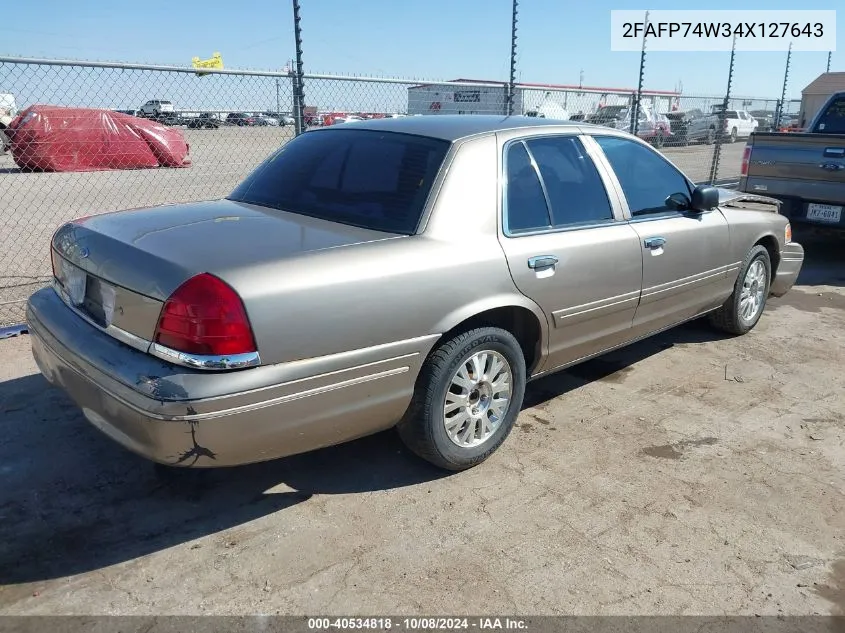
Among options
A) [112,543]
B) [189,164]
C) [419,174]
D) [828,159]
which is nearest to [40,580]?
[112,543]

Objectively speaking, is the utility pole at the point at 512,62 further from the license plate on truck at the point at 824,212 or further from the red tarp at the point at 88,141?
the red tarp at the point at 88,141

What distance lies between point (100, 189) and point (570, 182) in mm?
12708

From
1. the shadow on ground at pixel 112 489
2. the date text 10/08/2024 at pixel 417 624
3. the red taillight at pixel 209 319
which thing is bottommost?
the date text 10/08/2024 at pixel 417 624

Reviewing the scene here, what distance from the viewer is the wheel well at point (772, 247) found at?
17.9ft

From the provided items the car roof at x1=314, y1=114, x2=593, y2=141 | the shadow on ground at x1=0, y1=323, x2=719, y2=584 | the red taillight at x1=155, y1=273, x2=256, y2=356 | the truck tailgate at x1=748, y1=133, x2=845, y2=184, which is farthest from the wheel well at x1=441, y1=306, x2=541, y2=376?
the truck tailgate at x1=748, y1=133, x2=845, y2=184

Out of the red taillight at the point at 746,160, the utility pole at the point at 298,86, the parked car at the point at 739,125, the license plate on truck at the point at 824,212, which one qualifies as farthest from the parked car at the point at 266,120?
the parked car at the point at 739,125

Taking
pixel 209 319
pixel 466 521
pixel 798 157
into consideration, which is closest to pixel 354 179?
pixel 209 319

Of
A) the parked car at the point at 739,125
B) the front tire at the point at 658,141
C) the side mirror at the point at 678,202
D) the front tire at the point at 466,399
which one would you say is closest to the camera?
the front tire at the point at 466,399

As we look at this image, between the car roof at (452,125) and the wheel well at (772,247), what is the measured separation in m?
2.37

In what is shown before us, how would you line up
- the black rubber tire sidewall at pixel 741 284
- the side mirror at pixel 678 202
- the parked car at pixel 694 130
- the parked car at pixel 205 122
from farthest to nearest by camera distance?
the parked car at pixel 694 130, the parked car at pixel 205 122, the black rubber tire sidewall at pixel 741 284, the side mirror at pixel 678 202

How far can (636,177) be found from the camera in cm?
431

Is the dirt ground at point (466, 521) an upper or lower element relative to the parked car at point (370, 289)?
lower

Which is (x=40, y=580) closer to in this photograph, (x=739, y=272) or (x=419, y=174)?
(x=419, y=174)

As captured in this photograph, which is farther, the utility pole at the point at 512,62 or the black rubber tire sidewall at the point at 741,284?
the utility pole at the point at 512,62
